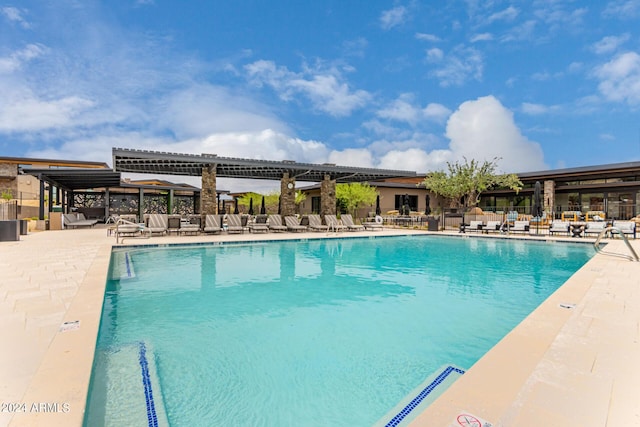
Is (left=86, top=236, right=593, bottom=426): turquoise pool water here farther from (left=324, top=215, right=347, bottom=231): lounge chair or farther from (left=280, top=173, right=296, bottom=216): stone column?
(left=280, top=173, right=296, bottom=216): stone column

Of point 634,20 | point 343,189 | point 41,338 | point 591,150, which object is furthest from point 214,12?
point 591,150

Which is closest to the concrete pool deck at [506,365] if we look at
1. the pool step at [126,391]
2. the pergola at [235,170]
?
the pool step at [126,391]

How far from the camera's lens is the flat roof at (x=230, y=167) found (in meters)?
13.7

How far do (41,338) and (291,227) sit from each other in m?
13.8

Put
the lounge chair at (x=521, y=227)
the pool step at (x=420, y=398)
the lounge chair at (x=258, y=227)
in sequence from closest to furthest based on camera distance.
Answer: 1. the pool step at (x=420, y=398)
2. the lounge chair at (x=258, y=227)
3. the lounge chair at (x=521, y=227)

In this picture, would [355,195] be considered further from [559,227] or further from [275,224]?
[559,227]

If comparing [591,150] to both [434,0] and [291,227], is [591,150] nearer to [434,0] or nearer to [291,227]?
[434,0]

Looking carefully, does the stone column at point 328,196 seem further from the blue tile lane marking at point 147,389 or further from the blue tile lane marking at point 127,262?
the blue tile lane marking at point 147,389

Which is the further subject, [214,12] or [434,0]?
[434,0]

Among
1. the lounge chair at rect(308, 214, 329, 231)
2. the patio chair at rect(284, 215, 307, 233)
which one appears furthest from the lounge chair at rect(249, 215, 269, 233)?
the lounge chair at rect(308, 214, 329, 231)

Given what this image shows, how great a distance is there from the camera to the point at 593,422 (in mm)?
1809

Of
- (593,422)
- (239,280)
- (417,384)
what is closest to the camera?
(593,422)

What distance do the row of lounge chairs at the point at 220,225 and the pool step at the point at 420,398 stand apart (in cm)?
1118

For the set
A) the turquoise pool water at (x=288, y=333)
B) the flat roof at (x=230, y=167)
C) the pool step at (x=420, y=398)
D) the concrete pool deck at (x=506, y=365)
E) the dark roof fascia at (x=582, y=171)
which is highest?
the dark roof fascia at (x=582, y=171)
